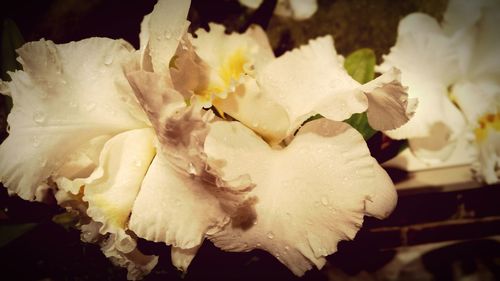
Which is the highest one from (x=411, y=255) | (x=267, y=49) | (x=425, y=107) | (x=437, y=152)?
(x=267, y=49)

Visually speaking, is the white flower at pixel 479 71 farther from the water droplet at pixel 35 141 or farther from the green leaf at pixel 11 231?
the green leaf at pixel 11 231

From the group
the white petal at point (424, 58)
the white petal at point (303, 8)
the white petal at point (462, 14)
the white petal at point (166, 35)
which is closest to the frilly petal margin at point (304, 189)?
the white petal at point (166, 35)

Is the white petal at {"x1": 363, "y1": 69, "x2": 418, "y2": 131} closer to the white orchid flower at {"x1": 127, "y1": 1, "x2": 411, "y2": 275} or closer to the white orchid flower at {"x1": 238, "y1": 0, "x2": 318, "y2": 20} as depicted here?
the white orchid flower at {"x1": 127, "y1": 1, "x2": 411, "y2": 275}

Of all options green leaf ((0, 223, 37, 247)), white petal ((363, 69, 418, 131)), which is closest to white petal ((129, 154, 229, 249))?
white petal ((363, 69, 418, 131))

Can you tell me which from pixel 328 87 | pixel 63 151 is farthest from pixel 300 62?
pixel 63 151

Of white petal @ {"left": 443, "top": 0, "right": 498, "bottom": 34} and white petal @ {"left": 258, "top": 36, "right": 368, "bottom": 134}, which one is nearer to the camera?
white petal @ {"left": 258, "top": 36, "right": 368, "bottom": 134}

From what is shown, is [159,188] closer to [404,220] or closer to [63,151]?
[63,151]

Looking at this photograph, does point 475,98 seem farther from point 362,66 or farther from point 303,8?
point 303,8

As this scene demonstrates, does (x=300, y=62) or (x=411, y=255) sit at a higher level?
(x=300, y=62)
